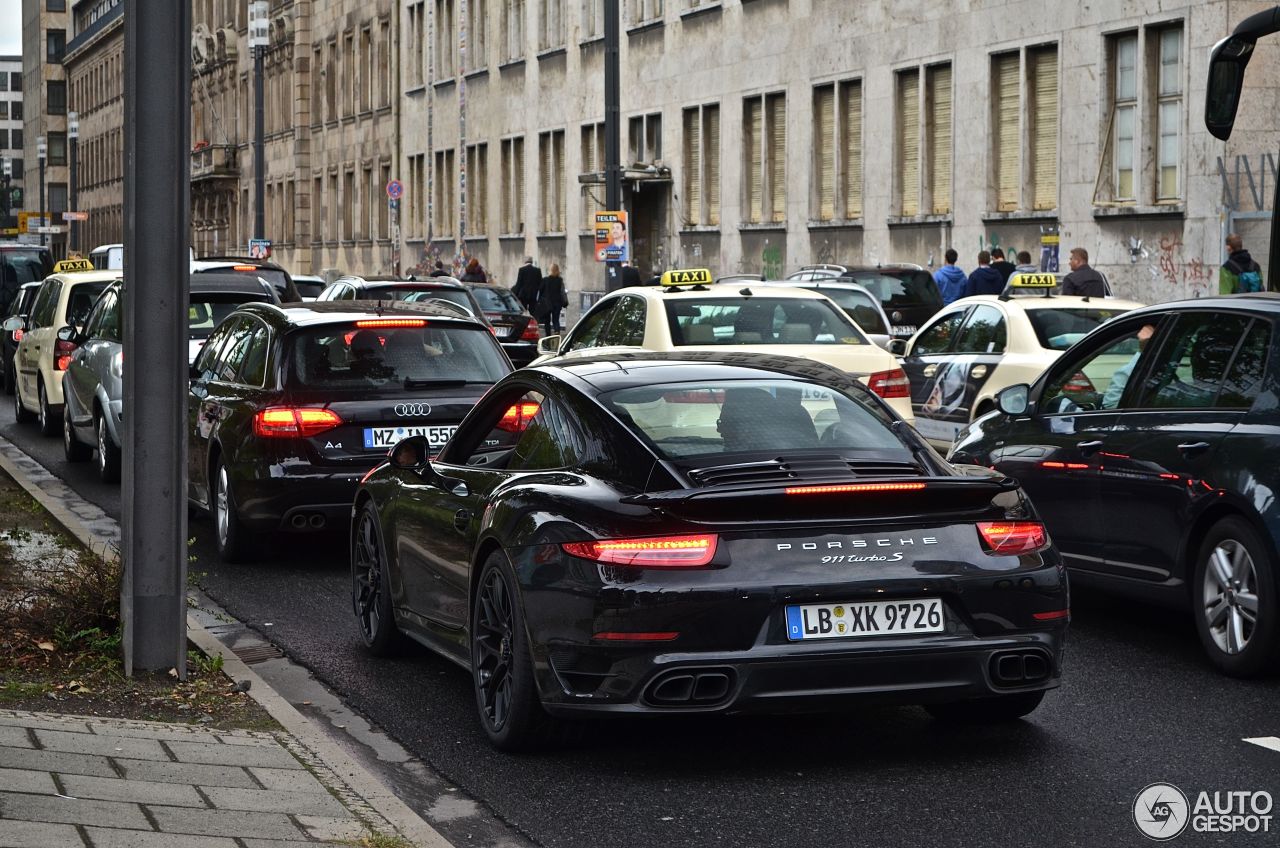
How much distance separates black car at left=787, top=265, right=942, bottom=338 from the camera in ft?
91.3

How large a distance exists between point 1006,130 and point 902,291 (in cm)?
593

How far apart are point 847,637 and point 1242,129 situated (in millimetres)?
22572

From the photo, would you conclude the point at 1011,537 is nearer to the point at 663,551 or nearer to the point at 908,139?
the point at 663,551

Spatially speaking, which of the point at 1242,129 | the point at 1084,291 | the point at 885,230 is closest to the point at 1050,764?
the point at 1084,291

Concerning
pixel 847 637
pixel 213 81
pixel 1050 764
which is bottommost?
pixel 1050 764

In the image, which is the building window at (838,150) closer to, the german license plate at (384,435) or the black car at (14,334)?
the black car at (14,334)

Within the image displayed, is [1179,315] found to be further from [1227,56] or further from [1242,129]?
[1242,129]

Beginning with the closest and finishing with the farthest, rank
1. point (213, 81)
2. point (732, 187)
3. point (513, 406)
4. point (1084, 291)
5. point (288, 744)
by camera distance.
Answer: point (288, 744), point (513, 406), point (1084, 291), point (732, 187), point (213, 81)

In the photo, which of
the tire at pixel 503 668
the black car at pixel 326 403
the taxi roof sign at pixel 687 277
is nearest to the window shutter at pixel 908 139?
the taxi roof sign at pixel 687 277

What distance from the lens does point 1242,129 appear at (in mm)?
27688

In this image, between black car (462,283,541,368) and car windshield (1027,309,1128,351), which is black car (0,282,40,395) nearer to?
black car (462,283,541,368)

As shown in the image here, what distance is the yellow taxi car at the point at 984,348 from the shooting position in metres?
17.0

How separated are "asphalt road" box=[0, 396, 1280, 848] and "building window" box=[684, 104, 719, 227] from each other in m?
34.3

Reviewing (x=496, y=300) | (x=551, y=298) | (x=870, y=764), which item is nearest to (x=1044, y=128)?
(x=496, y=300)
